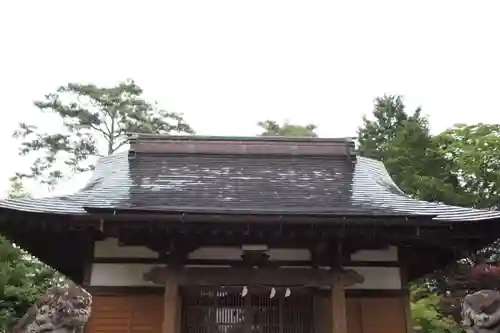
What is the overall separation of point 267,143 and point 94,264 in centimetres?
409

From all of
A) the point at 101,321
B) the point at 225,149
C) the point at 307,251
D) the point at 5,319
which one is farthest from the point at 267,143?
the point at 5,319

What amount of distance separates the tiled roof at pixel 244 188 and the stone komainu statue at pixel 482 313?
154cm

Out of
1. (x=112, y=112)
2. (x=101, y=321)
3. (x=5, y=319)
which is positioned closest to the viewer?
(x=101, y=321)

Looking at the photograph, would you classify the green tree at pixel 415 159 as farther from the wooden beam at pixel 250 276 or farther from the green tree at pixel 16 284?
the wooden beam at pixel 250 276

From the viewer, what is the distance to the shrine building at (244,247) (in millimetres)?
6867

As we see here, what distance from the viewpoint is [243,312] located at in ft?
25.8

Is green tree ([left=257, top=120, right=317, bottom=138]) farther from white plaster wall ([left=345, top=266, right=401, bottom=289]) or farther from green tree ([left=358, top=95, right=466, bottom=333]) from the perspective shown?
white plaster wall ([left=345, top=266, right=401, bottom=289])

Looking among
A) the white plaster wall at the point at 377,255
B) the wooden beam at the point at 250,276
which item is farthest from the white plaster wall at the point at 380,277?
the wooden beam at the point at 250,276

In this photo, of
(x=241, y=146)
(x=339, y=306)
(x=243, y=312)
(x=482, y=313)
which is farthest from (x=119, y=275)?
(x=482, y=313)

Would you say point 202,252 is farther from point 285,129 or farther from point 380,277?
point 285,129

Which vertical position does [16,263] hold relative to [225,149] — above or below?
below

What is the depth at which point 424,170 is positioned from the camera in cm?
2355

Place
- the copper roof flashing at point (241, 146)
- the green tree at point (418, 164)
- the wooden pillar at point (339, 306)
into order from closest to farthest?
the wooden pillar at point (339, 306) → the copper roof flashing at point (241, 146) → the green tree at point (418, 164)

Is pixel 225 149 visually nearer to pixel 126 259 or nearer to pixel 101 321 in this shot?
pixel 126 259
